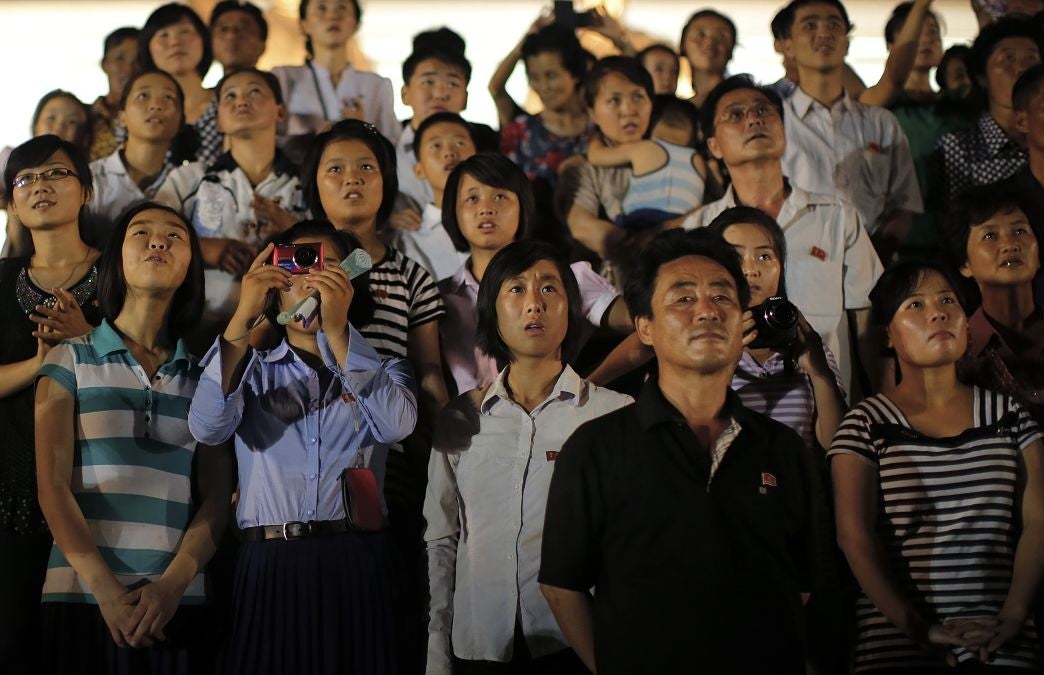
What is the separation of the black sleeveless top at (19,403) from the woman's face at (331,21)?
1726 millimetres

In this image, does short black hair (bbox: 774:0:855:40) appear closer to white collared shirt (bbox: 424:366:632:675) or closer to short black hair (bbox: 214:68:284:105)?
short black hair (bbox: 214:68:284:105)

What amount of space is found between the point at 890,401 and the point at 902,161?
5.23 ft

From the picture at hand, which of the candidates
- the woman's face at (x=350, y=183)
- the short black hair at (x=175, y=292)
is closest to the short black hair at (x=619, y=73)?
the woman's face at (x=350, y=183)

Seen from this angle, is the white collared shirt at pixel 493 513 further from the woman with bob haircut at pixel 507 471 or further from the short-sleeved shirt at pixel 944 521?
the short-sleeved shirt at pixel 944 521

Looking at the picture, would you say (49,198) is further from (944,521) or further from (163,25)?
(944,521)

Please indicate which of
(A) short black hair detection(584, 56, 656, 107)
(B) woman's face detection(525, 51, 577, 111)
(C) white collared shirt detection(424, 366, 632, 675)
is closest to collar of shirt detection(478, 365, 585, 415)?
(C) white collared shirt detection(424, 366, 632, 675)

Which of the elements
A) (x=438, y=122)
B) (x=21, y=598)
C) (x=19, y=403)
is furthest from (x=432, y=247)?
(x=21, y=598)

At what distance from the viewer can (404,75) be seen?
4.59 m

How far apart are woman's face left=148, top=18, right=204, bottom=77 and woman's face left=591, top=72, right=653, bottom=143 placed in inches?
60.8

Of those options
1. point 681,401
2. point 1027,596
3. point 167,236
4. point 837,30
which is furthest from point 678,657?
point 837,30

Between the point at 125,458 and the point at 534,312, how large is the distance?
101 centimetres

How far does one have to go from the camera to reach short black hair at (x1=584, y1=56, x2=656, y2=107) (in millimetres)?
4152

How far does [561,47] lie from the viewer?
454 cm

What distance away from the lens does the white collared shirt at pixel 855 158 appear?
421 cm
